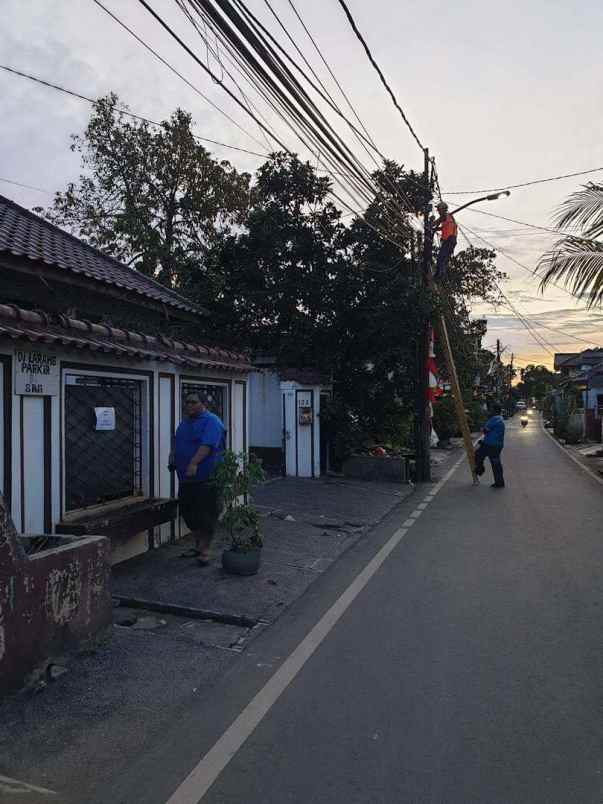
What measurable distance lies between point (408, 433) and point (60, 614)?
17.5 metres

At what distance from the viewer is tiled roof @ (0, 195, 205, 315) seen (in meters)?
8.11

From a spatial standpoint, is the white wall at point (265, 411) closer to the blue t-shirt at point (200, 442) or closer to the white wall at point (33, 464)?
the blue t-shirt at point (200, 442)

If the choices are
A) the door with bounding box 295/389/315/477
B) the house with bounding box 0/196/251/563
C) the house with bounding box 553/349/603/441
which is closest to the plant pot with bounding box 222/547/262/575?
the house with bounding box 0/196/251/563

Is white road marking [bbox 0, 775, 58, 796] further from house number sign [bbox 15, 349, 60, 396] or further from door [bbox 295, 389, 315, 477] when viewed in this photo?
door [bbox 295, 389, 315, 477]

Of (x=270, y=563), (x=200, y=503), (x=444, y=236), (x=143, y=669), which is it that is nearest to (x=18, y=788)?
(x=143, y=669)

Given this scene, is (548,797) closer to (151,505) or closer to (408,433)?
(151,505)

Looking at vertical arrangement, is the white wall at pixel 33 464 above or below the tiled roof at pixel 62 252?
below

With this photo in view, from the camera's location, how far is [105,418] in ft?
24.8

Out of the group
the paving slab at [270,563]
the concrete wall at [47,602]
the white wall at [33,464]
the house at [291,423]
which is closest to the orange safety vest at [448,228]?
the house at [291,423]

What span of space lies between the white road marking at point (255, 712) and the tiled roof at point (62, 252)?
484 cm

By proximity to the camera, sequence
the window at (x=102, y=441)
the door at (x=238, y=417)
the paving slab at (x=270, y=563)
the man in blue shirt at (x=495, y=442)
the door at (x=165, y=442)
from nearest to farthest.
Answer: the paving slab at (x=270, y=563), the window at (x=102, y=441), the door at (x=165, y=442), the door at (x=238, y=417), the man in blue shirt at (x=495, y=442)

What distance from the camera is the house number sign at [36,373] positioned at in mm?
6031

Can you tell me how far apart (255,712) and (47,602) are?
1516 millimetres

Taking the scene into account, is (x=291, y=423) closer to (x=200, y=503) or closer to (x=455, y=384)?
(x=455, y=384)
